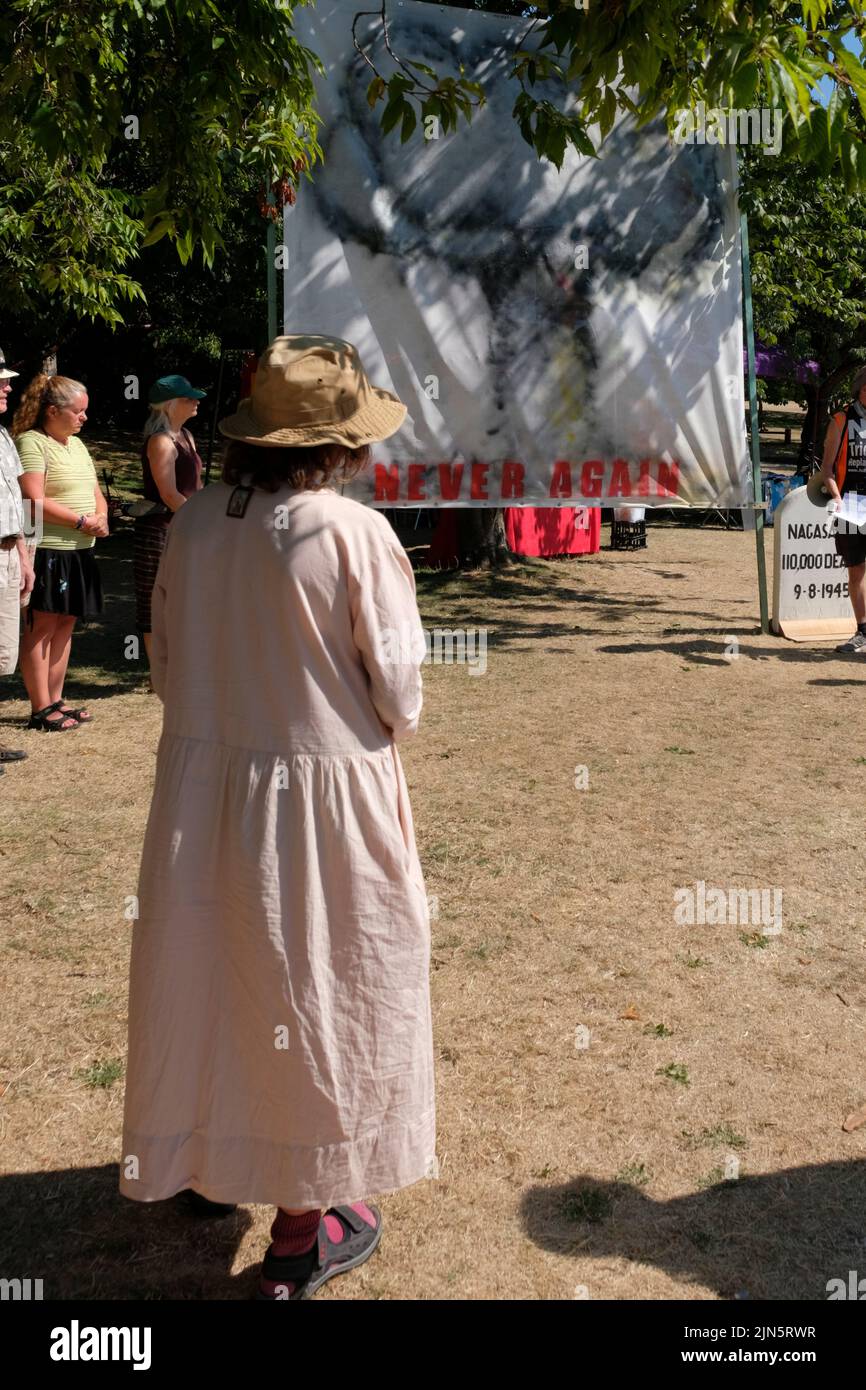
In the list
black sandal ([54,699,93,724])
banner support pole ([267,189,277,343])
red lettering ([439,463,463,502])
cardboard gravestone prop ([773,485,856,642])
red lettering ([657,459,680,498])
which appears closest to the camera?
black sandal ([54,699,93,724])

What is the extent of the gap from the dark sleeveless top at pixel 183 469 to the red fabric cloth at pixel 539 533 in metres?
6.36

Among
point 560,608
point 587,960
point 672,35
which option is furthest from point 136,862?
point 560,608

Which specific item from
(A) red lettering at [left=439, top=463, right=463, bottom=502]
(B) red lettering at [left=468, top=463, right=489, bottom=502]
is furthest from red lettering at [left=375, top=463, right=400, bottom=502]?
(B) red lettering at [left=468, top=463, right=489, bottom=502]

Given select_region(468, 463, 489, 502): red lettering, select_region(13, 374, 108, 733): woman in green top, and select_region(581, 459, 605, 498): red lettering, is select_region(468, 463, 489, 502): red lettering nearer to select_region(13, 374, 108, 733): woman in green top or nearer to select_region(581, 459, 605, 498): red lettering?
select_region(581, 459, 605, 498): red lettering

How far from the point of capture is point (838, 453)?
9328 mm

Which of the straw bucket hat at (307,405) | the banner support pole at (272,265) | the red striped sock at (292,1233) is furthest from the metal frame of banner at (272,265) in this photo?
the red striped sock at (292,1233)

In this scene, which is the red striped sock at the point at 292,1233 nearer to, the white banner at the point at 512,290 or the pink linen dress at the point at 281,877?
the pink linen dress at the point at 281,877

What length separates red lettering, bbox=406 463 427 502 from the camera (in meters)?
8.97

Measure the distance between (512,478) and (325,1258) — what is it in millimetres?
6996

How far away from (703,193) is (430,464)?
2.87 meters

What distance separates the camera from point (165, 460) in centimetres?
710

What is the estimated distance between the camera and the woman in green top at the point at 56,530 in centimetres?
676

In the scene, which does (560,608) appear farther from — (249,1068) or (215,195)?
(249,1068)

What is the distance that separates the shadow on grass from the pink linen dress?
52 centimetres
